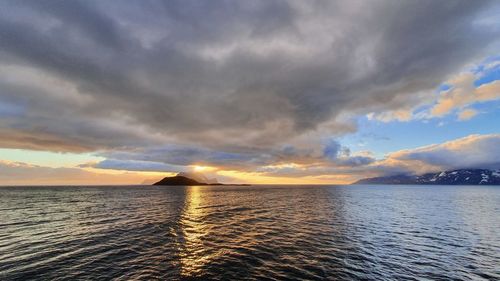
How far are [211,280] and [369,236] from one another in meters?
31.5

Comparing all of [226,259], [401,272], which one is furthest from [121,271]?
[401,272]

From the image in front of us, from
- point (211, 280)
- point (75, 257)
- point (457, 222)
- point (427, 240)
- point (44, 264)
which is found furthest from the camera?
point (457, 222)

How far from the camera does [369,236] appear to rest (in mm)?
42781

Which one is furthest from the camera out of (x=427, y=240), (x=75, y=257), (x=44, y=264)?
(x=427, y=240)

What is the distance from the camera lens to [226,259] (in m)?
29.6

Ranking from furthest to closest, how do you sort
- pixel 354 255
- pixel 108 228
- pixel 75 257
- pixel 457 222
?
pixel 457 222 < pixel 108 228 < pixel 354 255 < pixel 75 257

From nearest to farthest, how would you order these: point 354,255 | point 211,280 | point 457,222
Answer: point 211,280, point 354,255, point 457,222

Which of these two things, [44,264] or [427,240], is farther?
[427,240]

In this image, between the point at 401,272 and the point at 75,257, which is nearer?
the point at 401,272

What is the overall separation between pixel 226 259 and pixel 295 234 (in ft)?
58.3

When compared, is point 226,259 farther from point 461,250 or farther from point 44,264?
point 461,250

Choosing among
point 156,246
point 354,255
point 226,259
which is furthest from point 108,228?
point 354,255

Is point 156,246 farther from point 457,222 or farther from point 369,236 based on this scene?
point 457,222

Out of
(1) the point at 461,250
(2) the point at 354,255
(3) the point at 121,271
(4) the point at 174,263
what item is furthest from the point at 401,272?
(3) the point at 121,271
